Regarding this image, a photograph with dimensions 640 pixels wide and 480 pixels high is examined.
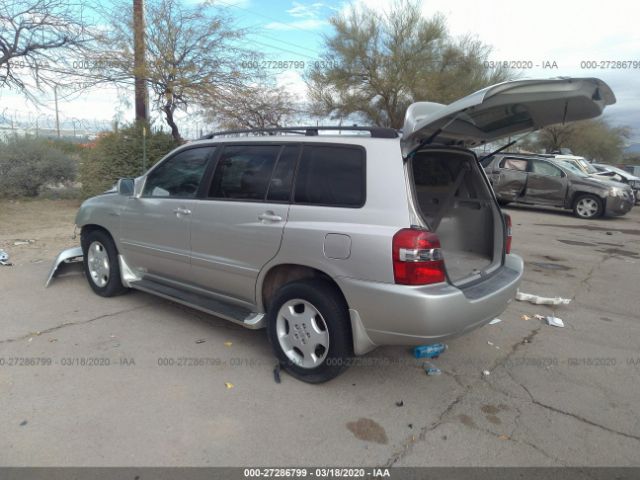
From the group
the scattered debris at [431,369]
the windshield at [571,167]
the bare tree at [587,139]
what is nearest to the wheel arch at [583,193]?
the windshield at [571,167]

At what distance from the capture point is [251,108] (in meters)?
14.5

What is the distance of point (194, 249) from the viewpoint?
4.23 meters

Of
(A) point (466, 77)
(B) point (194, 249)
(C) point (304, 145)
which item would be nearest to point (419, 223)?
(C) point (304, 145)

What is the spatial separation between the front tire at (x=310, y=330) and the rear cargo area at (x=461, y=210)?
112 cm

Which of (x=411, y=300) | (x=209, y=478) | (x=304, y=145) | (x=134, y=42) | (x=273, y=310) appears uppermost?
(x=134, y=42)

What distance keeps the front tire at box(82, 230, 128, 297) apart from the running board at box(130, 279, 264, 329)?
528mm

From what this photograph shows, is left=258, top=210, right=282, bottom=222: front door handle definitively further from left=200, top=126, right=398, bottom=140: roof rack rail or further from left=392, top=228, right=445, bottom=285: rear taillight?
left=392, top=228, right=445, bottom=285: rear taillight

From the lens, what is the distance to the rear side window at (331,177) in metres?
3.31

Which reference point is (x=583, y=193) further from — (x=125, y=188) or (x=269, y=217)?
(x=125, y=188)

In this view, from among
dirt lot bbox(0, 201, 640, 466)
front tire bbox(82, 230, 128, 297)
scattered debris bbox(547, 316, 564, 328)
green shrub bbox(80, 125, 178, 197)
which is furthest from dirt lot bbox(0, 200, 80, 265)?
scattered debris bbox(547, 316, 564, 328)

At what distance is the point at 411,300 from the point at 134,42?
12662 millimetres

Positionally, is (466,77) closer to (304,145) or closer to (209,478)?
(304,145)

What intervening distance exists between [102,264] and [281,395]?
3.03 metres

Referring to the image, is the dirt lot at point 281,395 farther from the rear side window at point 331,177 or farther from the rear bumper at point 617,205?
the rear bumper at point 617,205
